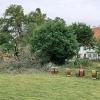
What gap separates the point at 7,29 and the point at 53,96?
148 ft

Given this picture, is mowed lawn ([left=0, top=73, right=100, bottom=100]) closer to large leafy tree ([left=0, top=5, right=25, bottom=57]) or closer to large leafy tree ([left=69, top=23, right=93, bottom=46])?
large leafy tree ([left=0, top=5, right=25, bottom=57])

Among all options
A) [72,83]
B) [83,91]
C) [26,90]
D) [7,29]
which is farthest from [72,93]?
[7,29]

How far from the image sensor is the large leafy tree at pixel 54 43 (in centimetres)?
3859

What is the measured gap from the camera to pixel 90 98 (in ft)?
53.6

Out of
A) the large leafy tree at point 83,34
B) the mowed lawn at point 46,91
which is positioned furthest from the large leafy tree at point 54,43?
the large leafy tree at point 83,34

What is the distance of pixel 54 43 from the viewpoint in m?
38.8

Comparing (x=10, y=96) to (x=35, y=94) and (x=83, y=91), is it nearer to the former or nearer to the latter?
(x=35, y=94)

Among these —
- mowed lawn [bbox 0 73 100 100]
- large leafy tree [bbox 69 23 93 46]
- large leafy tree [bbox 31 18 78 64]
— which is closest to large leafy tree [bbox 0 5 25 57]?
large leafy tree [bbox 69 23 93 46]

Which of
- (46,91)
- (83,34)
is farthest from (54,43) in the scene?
(83,34)

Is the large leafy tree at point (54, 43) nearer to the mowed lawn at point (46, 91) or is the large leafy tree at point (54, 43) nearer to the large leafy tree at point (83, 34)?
the mowed lawn at point (46, 91)

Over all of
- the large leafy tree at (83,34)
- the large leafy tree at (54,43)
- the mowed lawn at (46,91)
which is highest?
the large leafy tree at (83,34)

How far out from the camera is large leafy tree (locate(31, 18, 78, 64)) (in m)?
38.6

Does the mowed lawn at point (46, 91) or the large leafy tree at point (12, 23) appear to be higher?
the large leafy tree at point (12, 23)

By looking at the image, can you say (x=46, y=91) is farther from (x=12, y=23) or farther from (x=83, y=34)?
(x=83, y=34)
